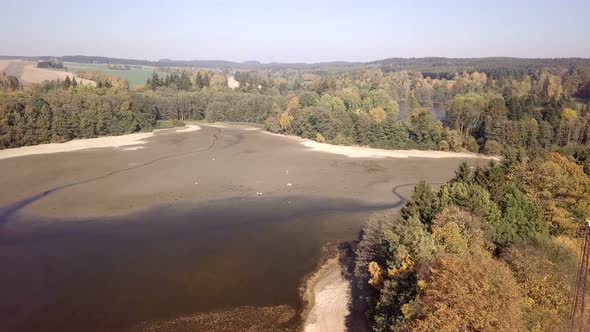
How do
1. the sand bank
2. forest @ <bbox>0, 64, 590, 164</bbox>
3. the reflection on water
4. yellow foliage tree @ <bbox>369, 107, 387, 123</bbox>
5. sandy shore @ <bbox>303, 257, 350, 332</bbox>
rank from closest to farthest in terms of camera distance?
1. sandy shore @ <bbox>303, 257, 350, 332</bbox>
2. the reflection on water
3. the sand bank
4. forest @ <bbox>0, 64, 590, 164</bbox>
5. yellow foliage tree @ <bbox>369, 107, 387, 123</bbox>

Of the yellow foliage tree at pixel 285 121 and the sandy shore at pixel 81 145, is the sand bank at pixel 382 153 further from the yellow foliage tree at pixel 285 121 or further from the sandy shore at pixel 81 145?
the sandy shore at pixel 81 145

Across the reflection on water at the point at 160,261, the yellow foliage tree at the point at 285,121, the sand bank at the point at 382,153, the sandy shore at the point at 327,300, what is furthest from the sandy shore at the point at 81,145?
the sandy shore at the point at 327,300

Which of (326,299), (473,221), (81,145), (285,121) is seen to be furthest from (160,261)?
(285,121)

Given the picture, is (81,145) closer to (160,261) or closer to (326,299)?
(160,261)

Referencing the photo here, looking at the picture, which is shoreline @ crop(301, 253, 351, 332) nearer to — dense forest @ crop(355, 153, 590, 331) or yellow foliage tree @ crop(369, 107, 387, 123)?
dense forest @ crop(355, 153, 590, 331)

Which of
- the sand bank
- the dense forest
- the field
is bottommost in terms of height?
the sand bank

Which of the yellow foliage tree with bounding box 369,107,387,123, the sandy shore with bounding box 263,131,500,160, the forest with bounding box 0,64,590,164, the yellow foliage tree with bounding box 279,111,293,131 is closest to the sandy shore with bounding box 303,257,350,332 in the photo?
the sandy shore with bounding box 263,131,500,160
